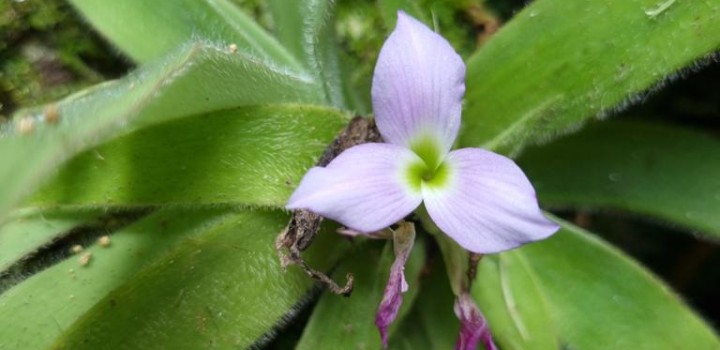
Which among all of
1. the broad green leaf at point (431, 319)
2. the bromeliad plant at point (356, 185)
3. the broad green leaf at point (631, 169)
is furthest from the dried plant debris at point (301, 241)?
the broad green leaf at point (631, 169)

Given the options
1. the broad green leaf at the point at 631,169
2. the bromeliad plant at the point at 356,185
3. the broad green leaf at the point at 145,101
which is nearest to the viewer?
the broad green leaf at the point at 145,101

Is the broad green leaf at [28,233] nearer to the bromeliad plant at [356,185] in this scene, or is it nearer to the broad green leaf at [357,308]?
the bromeliad plant at [356,185]

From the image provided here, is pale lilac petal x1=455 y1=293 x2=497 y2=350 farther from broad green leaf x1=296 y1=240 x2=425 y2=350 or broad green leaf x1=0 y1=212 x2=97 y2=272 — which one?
broad green leaf x1=0 y1=212 x2=97 y2=272

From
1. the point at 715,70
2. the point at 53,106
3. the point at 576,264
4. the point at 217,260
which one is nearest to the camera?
the point at 53,106

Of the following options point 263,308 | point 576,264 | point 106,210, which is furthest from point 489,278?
point 106,210

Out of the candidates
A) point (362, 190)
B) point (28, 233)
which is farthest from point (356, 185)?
point (28, 233)

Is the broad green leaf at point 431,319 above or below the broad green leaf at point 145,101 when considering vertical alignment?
below

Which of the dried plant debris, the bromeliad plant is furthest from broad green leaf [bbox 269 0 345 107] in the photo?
the dried plant debris

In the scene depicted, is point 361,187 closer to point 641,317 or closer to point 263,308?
point 263,308
